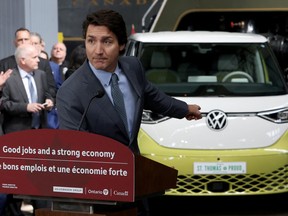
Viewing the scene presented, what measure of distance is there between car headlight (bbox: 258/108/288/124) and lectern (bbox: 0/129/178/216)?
16.9ft

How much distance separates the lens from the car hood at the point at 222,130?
8.70 metres

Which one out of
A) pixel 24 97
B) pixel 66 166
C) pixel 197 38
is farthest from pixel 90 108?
pixel 197 38

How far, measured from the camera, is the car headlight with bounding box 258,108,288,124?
8.95 m

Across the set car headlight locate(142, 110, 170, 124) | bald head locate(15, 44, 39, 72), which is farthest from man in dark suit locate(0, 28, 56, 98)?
car headlight locate(142, 110, 170, 124)

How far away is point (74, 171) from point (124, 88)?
796 mm

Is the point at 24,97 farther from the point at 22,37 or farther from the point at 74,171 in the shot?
the point at 74,171

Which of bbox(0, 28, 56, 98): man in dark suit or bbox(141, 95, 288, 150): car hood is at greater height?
bbox(0, 28, 56, 98): man in dark suit

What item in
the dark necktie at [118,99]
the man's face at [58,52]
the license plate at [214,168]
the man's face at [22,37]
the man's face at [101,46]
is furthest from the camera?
the man's face at [58,52]

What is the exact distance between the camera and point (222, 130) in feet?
28.8

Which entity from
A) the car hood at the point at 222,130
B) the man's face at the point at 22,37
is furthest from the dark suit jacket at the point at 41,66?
the car hood at the point at 222,130

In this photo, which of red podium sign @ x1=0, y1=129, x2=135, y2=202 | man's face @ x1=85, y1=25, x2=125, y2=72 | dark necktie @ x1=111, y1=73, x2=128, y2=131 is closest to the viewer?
red podium sign @ x1=0, y1=129, x2=135, y2=202

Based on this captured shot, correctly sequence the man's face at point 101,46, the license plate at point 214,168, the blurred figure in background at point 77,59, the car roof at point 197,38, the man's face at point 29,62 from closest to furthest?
the man's face at point 101,46 → the license plate at point 214,168 → the man's face at point 29,62 → the car roof at point 197,38 → the blurred figure in background at point 77,59

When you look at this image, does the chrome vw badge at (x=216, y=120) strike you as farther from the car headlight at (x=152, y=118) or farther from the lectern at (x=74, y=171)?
the lectern at (x=74, y=171)

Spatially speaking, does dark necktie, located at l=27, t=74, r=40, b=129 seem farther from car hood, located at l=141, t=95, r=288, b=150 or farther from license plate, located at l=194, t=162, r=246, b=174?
license plate, located at l=194, t=162, r=246, b=174
